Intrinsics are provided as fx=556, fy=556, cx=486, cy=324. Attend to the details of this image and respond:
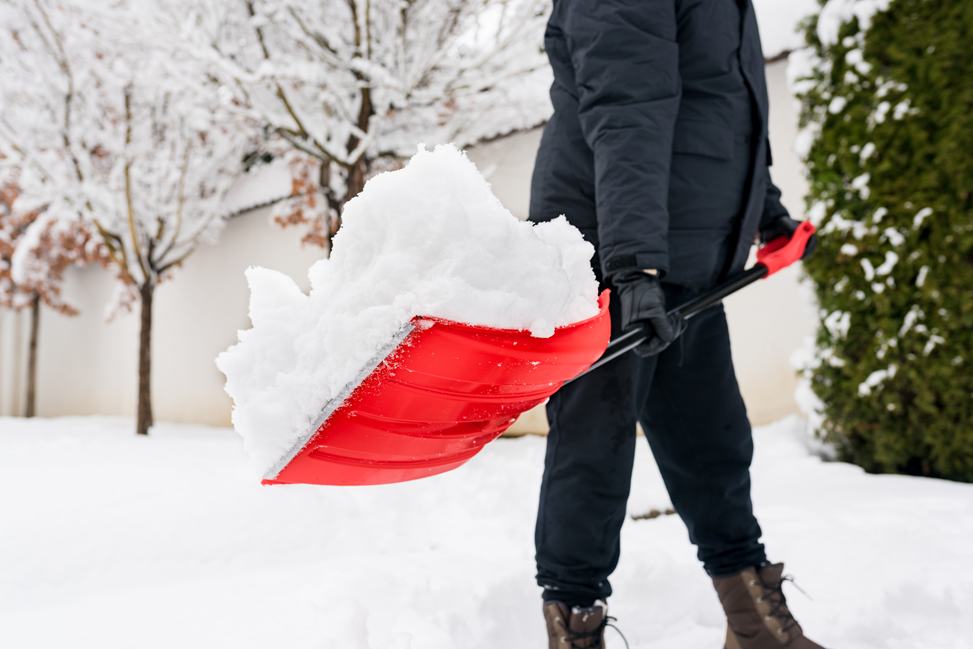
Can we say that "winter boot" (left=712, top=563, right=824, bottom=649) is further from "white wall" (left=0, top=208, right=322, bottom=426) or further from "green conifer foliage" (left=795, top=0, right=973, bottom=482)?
"white wall" (left=0, top=208, right=322, bottom=426)

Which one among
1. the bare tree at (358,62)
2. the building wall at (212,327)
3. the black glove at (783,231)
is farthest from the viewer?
the building wall at (212,327)

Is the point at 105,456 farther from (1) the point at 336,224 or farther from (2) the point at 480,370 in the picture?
(2) the point at 480,370

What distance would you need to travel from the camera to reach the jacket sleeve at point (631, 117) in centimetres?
121

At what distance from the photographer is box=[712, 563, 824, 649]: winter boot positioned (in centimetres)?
134

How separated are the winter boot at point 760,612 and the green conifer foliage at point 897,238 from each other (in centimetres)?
213

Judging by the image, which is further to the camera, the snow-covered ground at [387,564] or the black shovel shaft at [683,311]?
the snow-covered ground at [387,564]

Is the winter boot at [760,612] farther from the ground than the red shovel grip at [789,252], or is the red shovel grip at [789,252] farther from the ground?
the red shovel grip at [789,252]

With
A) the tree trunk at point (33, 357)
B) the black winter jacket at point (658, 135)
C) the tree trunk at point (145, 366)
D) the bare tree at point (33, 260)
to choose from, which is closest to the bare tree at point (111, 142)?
the tree trunk at point (145, 366)

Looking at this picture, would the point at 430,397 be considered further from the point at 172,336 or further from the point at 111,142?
the point at 172,336

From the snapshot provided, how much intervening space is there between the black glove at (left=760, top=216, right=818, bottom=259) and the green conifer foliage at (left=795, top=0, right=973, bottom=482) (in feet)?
5.73

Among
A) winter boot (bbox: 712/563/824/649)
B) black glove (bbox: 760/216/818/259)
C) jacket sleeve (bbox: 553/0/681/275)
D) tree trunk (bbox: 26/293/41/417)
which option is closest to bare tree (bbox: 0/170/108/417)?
tree trunk (bbox: 26/293/41/417)

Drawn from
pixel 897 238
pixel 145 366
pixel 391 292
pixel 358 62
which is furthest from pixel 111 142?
pixel 897 238

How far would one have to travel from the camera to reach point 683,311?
1288mm

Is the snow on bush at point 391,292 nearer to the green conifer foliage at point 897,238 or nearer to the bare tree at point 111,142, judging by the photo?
the green conifer foliage at point 897,238
